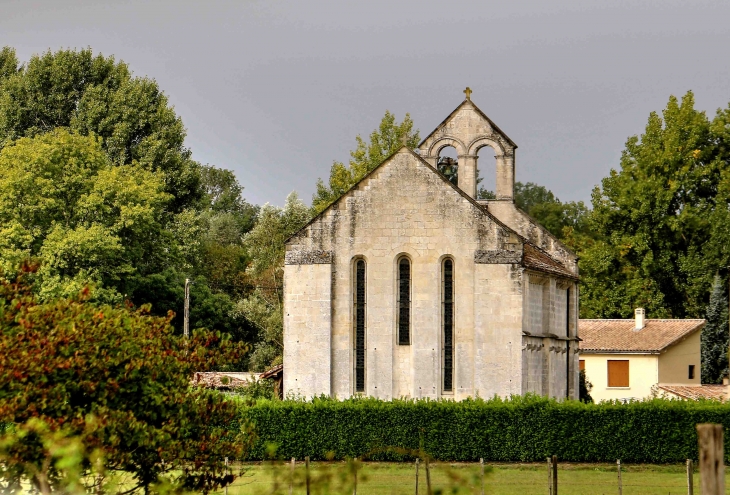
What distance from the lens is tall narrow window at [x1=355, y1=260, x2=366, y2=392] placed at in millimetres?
45625

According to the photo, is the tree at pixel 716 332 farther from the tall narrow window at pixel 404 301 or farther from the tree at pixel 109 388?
the tree at pixel 109 388

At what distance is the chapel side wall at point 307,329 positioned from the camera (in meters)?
45.4

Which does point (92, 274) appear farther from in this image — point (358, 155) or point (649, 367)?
point (649, 367)

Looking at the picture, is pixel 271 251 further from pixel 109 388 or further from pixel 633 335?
pixel 109 388

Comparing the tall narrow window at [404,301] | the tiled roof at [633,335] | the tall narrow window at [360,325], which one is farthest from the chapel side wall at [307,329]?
the tiled roof at [633,335]

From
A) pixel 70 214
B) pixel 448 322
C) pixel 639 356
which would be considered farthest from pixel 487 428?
pixel 639 356

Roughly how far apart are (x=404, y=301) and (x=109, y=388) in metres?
Result: 25.8

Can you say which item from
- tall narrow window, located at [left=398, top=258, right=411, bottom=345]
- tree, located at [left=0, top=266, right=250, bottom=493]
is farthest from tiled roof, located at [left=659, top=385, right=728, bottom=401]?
tree, located at [left=0, top=266, right=250, bottom=493]

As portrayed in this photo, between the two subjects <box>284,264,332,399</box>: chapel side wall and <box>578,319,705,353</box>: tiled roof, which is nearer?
<box>284,264,332,399</box>: chapel side wall

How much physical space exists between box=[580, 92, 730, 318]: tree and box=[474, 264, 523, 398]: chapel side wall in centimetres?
2924

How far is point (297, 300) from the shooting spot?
150ft

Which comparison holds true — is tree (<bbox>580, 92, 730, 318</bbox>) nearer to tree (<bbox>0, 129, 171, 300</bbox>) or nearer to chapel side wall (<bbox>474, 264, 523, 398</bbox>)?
tree (<bbox>0, 129, 171, 300</bbox>)

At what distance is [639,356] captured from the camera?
6762 centimetres

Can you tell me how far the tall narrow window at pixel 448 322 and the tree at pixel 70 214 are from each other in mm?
18640
